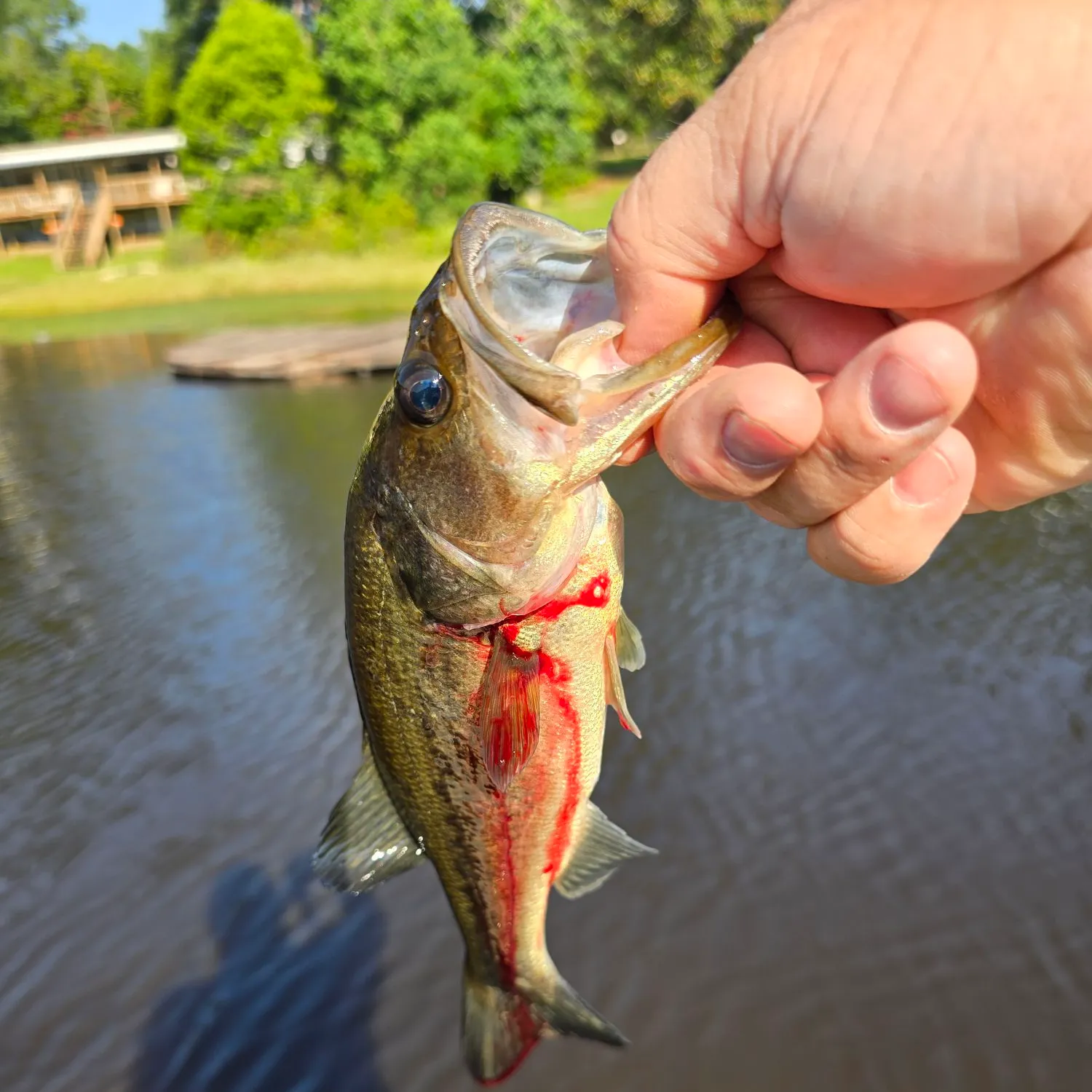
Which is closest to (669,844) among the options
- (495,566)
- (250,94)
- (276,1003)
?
(276,1003)

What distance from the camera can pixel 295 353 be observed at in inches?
659

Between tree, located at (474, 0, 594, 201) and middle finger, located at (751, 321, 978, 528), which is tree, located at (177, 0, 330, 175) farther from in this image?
middle finger, located at (751, 321, 978, 528)

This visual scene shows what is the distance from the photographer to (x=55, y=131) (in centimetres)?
5316

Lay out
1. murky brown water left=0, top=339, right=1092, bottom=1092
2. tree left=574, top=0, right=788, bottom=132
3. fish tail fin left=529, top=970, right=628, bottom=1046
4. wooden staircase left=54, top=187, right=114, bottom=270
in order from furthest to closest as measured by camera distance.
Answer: wooden staircase left=54, top=187, right=114, bottom=270, tree left=574, top=0, right=788, bottom=132, murky brown water left=0, top=339, right=1092, bottom=1092, fish tail fin left=529, top=970, right=628, bottom=1046

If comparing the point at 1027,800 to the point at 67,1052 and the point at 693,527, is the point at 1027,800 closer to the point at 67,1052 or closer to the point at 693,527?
the point at 693,527

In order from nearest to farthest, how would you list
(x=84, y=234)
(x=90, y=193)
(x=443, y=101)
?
1. (x=443, y=101)
2. (x=84, y=234)
3. (x=90, y=193)

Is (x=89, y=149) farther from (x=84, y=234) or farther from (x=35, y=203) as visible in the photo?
(x=84, y=234)

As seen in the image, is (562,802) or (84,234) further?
(84,234)

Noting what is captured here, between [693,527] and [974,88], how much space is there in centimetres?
709

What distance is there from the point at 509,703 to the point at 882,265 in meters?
1.21

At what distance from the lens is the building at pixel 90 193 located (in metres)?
39.7

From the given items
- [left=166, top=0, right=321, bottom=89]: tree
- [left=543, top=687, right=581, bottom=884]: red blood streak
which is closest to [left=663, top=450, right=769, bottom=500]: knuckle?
[left=543, top=687, right=581, bottom=884]: red blood streak

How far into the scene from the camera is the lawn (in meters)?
25.0

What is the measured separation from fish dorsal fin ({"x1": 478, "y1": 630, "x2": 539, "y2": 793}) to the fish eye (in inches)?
21.0
